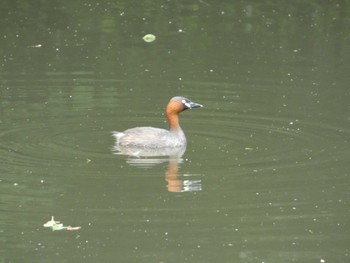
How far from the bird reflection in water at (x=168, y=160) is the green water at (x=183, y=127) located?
3cm

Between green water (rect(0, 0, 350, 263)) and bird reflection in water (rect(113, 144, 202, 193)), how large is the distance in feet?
0.11

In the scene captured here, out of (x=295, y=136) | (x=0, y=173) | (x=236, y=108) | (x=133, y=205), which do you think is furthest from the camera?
(x=236, y=108)

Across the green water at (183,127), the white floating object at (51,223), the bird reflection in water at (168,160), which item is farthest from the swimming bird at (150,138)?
the white floating object at (51,223)

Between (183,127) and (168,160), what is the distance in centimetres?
159

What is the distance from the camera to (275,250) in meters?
9.81

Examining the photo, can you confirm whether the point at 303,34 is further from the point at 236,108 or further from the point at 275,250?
the point at 275,250

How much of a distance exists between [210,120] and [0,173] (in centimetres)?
323

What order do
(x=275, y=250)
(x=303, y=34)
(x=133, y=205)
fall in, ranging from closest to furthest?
(x=275, y=250) < (x=133, y=205) < (x=303, y=34)

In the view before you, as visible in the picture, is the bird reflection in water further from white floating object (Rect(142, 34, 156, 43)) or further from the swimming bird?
white floating object (Rect(142, 34, 156, 43))

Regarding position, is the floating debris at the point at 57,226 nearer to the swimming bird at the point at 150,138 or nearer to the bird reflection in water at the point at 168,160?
the bird reflection in water at the point at 168,160

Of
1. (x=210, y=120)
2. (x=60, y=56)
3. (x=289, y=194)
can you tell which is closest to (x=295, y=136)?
(x=210, y=120)

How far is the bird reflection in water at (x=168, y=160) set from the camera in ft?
37.7

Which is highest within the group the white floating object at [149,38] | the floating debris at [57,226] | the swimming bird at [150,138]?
the white floating object at [149,38]

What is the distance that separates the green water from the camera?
10117 mm
